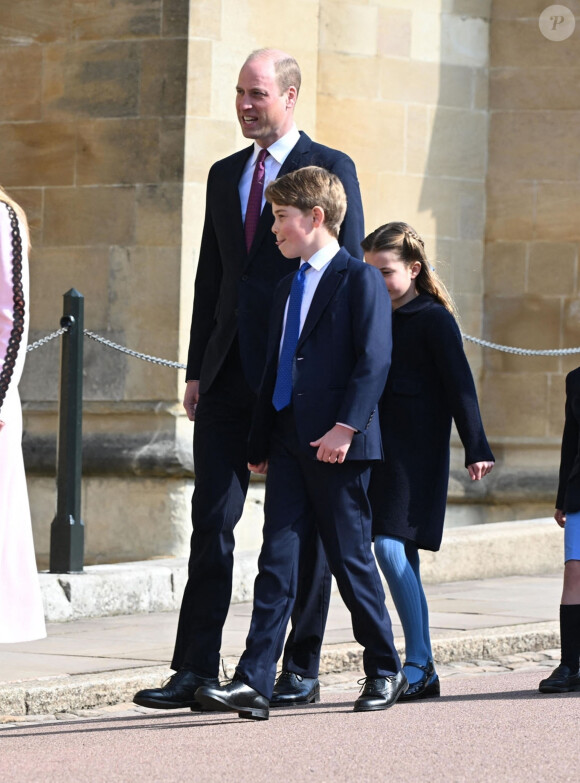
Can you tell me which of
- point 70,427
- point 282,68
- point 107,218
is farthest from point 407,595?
point 107,218

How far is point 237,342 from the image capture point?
17.5ft

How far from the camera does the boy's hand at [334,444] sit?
4.93m

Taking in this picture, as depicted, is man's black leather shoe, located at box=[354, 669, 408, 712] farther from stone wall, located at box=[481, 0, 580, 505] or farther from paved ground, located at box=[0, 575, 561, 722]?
stone wall, located at box=[481, 0, 580, 505]

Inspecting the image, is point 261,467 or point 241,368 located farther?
point 241,368

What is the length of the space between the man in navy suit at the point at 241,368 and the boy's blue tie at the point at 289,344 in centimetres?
16

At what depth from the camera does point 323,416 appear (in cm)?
501

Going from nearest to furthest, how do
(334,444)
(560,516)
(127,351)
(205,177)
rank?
(334,444) < (560,516) < (127,351) < (205,177)

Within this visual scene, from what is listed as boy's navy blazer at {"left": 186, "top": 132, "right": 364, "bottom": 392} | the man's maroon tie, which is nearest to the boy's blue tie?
boy's navy blazer at {"left": 186, "top": 132, "right": 364, "bottom": 392}

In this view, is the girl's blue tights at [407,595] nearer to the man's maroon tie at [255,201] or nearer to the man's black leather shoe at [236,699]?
the man's black leather shoe at [236,699]

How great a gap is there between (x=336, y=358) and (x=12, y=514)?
3.45 feet

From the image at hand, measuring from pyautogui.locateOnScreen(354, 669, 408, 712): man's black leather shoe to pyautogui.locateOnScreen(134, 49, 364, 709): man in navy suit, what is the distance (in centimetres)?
31

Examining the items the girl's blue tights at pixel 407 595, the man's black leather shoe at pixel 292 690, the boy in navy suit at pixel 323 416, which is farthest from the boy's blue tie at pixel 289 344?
the man's black leather shoe at pixel 292 690

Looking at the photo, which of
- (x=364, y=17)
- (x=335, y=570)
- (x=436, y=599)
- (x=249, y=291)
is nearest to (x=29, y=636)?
(x=335, y=570)

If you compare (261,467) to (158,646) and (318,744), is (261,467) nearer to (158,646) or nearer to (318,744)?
(318,744)
